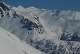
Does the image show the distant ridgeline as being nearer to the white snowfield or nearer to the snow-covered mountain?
the snow-covered mountain

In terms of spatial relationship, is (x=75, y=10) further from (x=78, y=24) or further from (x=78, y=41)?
(x=78, y=41)

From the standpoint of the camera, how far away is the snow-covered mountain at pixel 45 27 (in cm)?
249

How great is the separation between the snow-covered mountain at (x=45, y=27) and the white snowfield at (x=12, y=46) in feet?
0.32

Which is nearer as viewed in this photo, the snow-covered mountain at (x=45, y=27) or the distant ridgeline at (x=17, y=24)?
the snow-covered mountain at (x=45, y=27)

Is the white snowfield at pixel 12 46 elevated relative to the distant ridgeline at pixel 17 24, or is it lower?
lower

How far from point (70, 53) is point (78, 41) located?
0.72 feet

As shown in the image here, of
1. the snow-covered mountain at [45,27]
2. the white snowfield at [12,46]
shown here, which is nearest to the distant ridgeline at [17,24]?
the snow-covered mountain at [45,27]

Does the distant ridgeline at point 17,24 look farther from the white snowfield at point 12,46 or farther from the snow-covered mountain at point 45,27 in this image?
the white snowfield at point 12,46

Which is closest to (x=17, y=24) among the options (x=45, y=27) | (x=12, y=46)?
(x=45, y=27)

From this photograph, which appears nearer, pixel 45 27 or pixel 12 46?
pixel 12 46

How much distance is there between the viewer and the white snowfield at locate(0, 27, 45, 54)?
2216 millimetres

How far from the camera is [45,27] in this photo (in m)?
2.93

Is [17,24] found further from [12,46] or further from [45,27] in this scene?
[12,46]

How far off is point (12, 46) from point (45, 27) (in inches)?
27.8
